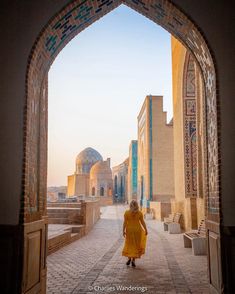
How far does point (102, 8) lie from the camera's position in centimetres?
552

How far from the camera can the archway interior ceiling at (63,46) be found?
4.75 m

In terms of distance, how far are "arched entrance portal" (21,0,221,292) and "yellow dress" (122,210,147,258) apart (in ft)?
8.17

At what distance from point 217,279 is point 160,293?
Answer: 3.60 ft

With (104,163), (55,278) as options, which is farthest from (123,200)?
(55,278)

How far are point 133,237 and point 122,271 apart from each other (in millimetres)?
794

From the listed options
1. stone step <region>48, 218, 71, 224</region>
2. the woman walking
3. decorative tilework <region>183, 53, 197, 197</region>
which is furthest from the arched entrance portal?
decorative tilework <region>183, 53, 197, 197</region>

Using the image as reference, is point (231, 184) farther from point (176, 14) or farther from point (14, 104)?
point (14, 104)

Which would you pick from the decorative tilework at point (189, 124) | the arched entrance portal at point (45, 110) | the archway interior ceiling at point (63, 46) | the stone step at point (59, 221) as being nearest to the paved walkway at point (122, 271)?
the arched entrance portal at point (45, 110)

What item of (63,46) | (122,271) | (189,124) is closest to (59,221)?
(189,124)

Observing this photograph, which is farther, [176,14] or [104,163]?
[104,163]

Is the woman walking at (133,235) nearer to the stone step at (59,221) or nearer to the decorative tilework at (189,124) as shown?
the stone step at (59,221)

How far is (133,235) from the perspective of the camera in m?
7.45

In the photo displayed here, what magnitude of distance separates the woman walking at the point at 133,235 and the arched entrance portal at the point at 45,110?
2.48m

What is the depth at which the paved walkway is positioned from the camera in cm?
561
